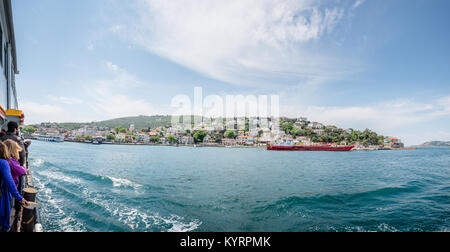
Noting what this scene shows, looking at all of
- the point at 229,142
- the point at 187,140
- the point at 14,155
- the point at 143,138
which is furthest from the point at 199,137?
the point at 14,155

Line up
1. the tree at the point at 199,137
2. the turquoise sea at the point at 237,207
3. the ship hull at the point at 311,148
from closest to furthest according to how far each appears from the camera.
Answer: the turquoise sea at the point at 237,207, the ship hull at the point at 311,148, the tree at the point at 199,137

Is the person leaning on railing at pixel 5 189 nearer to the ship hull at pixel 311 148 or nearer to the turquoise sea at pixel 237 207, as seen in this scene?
the turquoise sea at pixel 237 207

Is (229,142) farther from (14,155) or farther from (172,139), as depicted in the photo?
(14,155)

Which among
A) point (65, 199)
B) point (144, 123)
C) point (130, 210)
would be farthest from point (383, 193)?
point (144, 123)

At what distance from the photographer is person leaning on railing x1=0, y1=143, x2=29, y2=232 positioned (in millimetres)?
2713

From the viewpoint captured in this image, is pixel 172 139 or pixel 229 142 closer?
pixel 229 142

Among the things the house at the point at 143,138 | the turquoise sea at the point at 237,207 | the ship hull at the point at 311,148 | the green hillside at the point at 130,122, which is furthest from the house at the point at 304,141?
the green hillside at the point at 130,122

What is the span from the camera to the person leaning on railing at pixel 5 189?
8.90ft

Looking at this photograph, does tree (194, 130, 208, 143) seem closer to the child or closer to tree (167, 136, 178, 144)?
tree (167, 136, 178, 144)

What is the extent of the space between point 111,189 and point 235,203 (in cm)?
667

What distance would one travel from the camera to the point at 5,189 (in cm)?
285

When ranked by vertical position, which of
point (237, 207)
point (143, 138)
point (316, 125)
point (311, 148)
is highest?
point (316, 125)

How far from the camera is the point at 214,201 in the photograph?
8.57m
